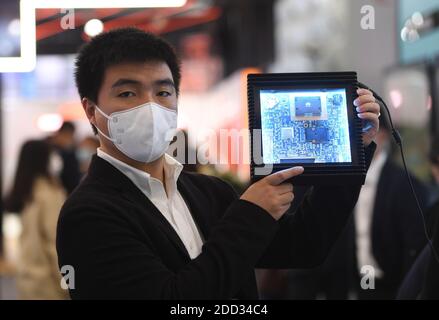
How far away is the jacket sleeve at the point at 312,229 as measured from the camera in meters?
1.70

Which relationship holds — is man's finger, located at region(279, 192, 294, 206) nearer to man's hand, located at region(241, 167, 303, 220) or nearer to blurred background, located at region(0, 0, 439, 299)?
man's hand, located at region(241, 167, 303, 220)

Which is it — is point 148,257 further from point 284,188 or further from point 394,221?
point 394,221

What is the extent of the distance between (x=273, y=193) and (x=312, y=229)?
0.32 metres

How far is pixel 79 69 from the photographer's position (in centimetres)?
167

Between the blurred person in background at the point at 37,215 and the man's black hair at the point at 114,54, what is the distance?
189 centimetres

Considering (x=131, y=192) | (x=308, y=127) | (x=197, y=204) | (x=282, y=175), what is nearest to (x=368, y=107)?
(x=308, y=127)

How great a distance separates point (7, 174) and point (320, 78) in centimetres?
1118

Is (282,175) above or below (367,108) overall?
below

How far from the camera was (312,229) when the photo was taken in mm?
1735

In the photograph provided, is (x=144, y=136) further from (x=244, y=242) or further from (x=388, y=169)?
(x=388, y=169)

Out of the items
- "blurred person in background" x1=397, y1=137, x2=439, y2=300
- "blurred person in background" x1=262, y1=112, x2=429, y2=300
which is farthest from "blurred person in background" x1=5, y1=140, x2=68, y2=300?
"blurred person in background" x1=397, y1=137, x2=439, y2=300

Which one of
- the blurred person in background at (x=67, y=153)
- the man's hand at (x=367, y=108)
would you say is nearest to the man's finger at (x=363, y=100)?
the man's hand at (x=367, y=108)

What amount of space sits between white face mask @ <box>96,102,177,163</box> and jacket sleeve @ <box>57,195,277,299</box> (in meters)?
0.17

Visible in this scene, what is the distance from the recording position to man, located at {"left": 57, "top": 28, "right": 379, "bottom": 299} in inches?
56.0
